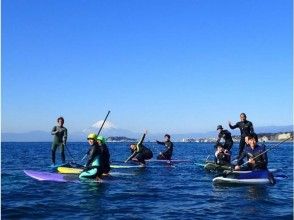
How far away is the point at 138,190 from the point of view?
1922cm

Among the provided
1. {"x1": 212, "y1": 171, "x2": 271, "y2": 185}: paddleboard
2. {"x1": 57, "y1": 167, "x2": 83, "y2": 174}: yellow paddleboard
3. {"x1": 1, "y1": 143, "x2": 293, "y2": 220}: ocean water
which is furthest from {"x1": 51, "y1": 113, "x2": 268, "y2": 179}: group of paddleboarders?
{"x1": 57, "y1": 167, "x2": 83, "y2": 174}: yellow paddleboard

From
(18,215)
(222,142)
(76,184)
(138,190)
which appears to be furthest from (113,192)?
(222,142)

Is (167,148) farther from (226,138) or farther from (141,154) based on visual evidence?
(226,138)

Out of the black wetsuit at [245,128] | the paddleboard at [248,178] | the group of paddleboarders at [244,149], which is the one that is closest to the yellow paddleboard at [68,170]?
the paddleboard at [248,178]

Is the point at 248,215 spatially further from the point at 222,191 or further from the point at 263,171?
the point at 263,171

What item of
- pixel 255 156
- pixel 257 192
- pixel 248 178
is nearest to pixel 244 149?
pixel 255 156

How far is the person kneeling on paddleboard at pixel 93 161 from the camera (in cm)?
2045

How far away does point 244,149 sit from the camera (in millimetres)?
21766

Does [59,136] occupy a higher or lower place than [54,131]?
lower

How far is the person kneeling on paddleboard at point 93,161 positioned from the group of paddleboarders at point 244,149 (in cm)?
621

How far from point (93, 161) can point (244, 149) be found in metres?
6.90

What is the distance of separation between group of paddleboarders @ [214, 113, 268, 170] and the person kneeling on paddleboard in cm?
621

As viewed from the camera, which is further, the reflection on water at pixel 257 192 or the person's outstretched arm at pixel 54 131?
the person's outstretched arm at pixel 54 131

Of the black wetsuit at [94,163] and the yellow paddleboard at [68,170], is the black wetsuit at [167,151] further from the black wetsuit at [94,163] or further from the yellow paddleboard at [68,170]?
the black wetsuit at [94,163]
